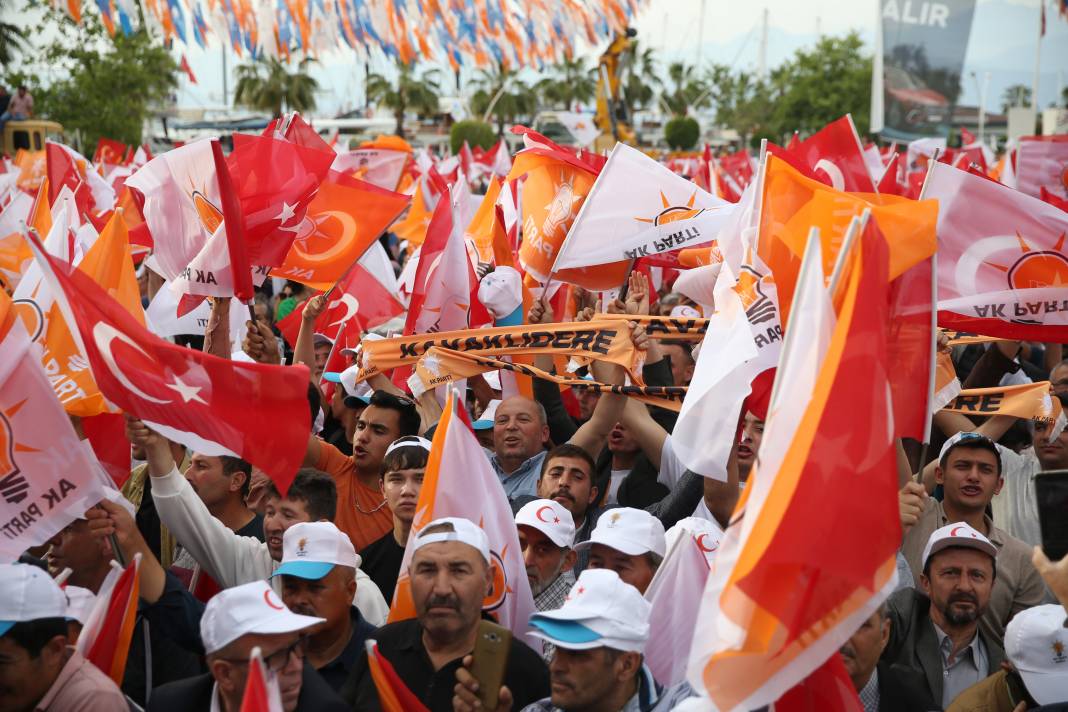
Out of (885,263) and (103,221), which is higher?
(885,263)

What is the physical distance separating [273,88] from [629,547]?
71.5 m

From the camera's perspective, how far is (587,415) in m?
7.62

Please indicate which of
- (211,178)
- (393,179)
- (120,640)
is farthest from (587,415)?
(393,179)

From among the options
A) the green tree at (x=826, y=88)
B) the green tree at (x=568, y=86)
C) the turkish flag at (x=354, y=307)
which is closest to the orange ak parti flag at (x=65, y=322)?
the turkish flag at (x=354, y=307)

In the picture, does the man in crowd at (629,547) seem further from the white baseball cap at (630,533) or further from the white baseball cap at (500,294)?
the white baseball cap at (500,294)

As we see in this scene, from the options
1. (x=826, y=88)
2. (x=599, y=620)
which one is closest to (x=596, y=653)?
(x=599, y=620)

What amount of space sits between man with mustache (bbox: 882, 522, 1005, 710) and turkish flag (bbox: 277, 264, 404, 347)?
15.3 ft

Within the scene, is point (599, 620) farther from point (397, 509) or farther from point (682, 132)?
point (682, 132)

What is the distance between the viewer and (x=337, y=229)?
26.8ft

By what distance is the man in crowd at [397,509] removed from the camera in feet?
18.2

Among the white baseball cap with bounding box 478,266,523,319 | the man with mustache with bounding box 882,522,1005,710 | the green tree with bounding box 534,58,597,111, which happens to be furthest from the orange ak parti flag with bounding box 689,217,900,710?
the green tree with bounding box 534,58,597,111

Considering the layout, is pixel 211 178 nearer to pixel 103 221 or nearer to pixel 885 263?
pixel 103 221

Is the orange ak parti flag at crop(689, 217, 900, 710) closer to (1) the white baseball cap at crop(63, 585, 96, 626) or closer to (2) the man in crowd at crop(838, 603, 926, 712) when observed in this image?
(2) the man in crowd at crop(838, 603, 926, 712)

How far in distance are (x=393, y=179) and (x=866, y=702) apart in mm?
11129
